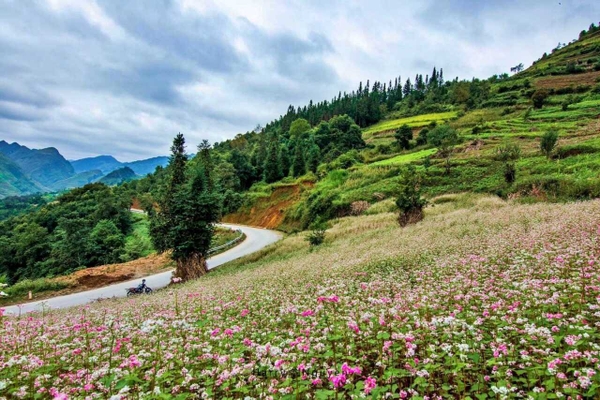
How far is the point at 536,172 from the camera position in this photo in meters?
32.1

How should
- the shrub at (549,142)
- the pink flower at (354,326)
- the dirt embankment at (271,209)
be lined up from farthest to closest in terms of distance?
the dirt embankment at (271,209) → the shrub at (549,142) → the pink flower at (354,326)

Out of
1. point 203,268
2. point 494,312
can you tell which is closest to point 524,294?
point 494,312

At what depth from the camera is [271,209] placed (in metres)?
62.2

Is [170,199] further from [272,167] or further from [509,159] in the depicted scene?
[272,167]

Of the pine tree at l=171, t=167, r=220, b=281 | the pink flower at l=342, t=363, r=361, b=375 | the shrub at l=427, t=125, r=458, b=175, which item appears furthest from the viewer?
the shrub at l=427, t=125, r=458, b=175

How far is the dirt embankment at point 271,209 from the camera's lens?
58500 mm

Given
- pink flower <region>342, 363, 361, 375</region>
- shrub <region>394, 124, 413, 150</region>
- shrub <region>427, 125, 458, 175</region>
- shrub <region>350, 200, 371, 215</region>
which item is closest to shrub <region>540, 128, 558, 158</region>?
shrub <region>427, 125, 458, 175</region>

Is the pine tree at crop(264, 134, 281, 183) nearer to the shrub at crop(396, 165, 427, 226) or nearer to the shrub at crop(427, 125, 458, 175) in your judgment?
the shrub at crop(427, 125, 458, 175)

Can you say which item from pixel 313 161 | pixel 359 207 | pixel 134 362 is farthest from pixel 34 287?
pixel 313 161

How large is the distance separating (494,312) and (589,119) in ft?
212

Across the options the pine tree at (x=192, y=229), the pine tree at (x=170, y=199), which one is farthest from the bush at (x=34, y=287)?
the pine tree at (x=192, y=229)

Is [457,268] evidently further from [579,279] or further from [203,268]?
[203,268]

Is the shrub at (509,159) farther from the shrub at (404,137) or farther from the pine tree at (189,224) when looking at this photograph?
the pine tree at (189,224)

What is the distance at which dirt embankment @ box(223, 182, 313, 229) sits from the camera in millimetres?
58500
